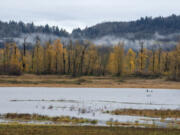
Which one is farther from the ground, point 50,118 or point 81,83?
point 50,118

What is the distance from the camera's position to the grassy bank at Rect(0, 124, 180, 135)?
22.8 meters

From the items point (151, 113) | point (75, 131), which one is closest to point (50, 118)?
point (75, 131)

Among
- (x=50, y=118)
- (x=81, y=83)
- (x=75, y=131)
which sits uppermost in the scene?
(x=75, y=131)

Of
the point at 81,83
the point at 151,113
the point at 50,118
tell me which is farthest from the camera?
the point at 81,83

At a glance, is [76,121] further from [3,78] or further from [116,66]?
[116,66]

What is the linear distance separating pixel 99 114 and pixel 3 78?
192 feet

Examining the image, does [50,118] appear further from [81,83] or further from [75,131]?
[81,83]

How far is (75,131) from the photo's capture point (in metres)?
23.5

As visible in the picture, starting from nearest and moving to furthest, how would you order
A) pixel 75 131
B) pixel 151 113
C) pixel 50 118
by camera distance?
pixel 75 131, pixel 50 118, pixel 151 113

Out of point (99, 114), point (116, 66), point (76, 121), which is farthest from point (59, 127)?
point (116, 66)

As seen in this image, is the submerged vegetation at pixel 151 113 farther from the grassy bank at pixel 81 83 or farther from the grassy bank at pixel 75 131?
the grassy bank at pixel 81 83

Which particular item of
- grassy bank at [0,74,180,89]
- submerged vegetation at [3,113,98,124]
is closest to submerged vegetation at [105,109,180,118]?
submerged vegetation at [3,113,98,124]

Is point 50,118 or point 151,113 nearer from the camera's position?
point 50,118

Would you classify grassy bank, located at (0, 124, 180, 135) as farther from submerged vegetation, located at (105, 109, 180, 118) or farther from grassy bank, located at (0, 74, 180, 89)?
grassy bank, located at (0, 74, 180, 89)
